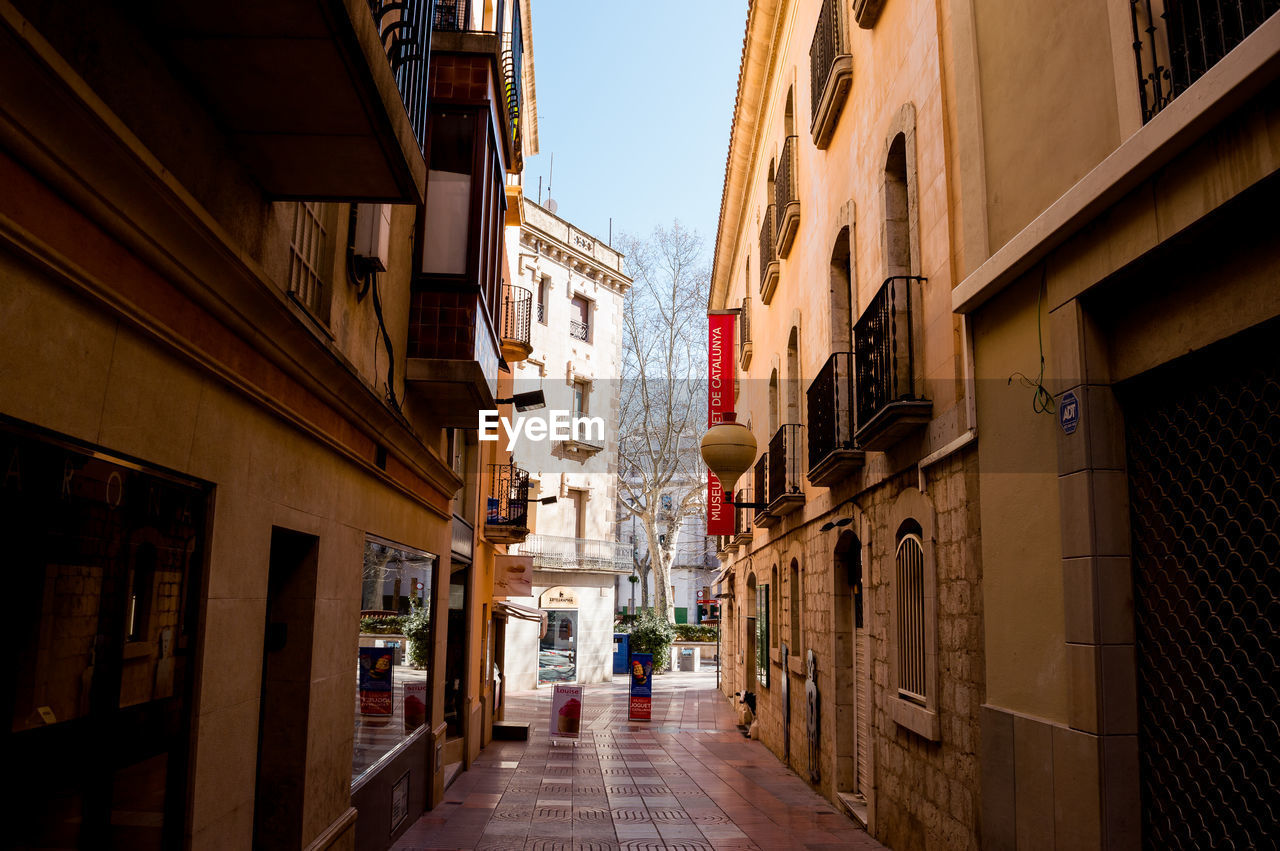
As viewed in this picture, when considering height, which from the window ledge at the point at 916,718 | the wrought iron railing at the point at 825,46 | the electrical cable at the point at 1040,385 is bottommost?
the window ledge at the point at 916,718

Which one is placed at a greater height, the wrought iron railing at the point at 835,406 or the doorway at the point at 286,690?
the wrought iron railing at the point at 835,406

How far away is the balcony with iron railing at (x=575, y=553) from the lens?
33188mm

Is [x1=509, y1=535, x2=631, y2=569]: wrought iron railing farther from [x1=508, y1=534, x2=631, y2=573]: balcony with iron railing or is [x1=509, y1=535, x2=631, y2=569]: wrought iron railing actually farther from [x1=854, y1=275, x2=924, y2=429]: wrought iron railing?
[x1=854, y1=275, x2=924, y2=429]: wrought iron railing

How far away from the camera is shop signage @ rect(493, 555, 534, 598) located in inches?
776

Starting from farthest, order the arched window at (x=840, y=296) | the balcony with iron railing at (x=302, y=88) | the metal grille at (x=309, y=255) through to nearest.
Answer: the arched window at (x=840, y=296), the metal grille at (x=309, y=255), the balcony with iron railing at (x=302, y=88)

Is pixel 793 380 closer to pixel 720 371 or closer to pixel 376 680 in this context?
pixel 720 371

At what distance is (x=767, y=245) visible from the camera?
1806 centimetres

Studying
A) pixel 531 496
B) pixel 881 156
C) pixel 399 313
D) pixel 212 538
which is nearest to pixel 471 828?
pixel 399 313

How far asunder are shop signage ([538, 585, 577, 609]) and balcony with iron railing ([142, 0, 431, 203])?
1154 inches

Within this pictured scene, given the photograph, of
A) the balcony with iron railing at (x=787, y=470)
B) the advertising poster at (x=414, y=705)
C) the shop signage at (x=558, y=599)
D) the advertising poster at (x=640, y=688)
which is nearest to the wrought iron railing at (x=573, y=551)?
the shop signage at (x=558, y=599)

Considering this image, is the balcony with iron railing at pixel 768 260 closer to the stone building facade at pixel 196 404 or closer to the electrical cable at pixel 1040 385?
the stone building facade at pixel 196 404

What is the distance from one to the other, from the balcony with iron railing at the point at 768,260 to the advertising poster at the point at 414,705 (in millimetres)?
9953

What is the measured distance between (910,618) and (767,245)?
11099 mm

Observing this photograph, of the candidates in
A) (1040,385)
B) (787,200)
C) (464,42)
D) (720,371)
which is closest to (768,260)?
(787,200)
